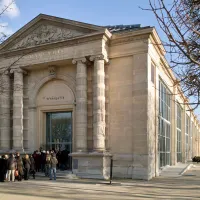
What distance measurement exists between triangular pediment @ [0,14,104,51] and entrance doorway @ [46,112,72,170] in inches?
197

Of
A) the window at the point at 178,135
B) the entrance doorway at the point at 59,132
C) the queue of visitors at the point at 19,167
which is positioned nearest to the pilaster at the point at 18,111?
the entrance doorway at the point at 59,132

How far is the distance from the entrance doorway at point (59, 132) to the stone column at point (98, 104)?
318cm

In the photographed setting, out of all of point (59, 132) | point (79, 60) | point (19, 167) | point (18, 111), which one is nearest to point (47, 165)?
point (19, 167)

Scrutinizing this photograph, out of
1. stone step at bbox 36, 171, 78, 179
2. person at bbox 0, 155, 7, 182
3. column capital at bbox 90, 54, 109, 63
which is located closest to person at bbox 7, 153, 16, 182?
person at bbox 0, 155, 7, 182

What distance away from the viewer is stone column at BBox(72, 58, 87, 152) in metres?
17.4

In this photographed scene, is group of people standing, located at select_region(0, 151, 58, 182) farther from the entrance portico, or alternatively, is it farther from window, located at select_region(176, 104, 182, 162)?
window, located at select_region(176, 104, 182, 162)

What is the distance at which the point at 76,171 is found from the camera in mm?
17234

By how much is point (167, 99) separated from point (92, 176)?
11.6 metres

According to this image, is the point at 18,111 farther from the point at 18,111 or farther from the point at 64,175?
the point at 64,175

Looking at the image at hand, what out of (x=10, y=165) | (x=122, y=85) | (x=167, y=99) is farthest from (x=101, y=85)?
(x=167, y=99)

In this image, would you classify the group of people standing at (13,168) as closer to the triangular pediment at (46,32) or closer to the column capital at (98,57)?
the column capital at (98,57)

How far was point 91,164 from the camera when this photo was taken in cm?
1683

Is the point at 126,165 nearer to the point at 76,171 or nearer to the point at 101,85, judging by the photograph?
the point at 76,171

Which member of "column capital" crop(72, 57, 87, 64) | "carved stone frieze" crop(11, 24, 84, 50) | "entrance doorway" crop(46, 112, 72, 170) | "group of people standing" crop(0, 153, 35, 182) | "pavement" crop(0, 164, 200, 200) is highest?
Answer: "carved stone frieze" crop(11, 24, 84, 50)
